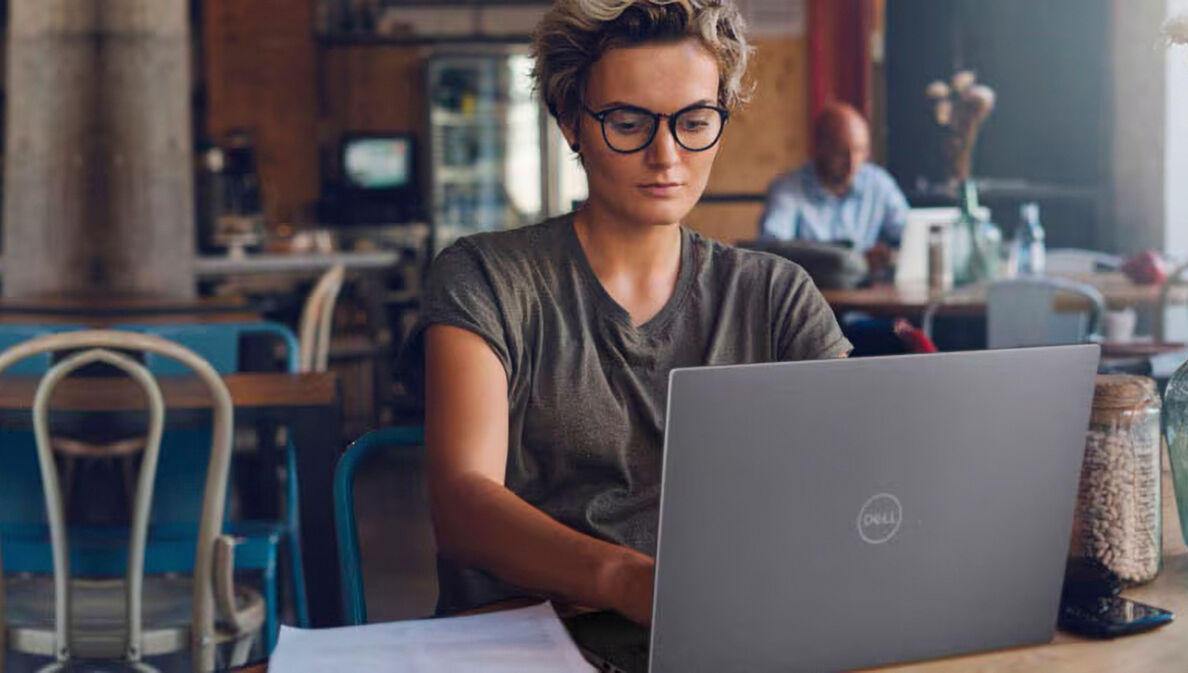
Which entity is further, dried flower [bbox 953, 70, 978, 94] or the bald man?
dried flower [bbox 953, 70, 978, 94]

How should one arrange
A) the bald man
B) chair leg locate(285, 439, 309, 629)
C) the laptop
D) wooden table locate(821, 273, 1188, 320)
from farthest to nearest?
the bald man, wooden table locate(821, 273, 1188, 320), chair leg locate(285, 439, 309, 629), the laptop

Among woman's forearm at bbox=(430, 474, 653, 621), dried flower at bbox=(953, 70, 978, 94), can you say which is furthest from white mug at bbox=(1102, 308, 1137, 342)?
woman's forearm at bbox=(430, 474, 653, 621)

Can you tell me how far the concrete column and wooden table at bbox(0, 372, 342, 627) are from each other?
2.00 m

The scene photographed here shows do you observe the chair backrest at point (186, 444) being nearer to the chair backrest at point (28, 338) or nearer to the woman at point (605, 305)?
the chair backrest at point (28, 338)

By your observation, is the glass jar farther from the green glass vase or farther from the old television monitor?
the old television monitor

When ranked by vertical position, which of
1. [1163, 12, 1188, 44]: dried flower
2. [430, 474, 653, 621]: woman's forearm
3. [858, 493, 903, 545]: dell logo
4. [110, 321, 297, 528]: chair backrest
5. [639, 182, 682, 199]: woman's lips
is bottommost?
[110, 321, 297, 528]: chair backrest

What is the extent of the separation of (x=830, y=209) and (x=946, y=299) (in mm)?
1247

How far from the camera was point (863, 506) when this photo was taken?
1056 millimetres

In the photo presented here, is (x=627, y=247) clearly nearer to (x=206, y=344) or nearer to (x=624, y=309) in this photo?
(x=624, y=309)

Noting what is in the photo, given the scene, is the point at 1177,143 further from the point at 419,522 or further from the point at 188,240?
the point at 188,240

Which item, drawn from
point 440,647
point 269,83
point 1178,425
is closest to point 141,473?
point 440,647

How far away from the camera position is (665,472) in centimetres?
98

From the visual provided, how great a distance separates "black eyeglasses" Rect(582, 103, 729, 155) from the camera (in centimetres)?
162

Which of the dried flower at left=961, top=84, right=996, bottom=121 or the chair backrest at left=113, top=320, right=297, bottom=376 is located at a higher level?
the dried flower at left=961, top=84, right=996, bottom=121
